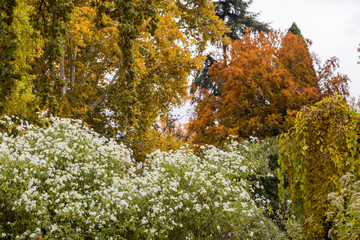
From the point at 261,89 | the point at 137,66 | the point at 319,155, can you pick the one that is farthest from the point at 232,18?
the point at 319,155

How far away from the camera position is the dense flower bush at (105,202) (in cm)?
531

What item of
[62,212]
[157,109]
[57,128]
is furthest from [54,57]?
[157,109]

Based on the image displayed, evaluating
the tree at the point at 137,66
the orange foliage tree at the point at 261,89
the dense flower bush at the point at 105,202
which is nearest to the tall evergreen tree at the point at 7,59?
the dense flower bush at the point at 105,202

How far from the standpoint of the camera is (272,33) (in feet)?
58.0

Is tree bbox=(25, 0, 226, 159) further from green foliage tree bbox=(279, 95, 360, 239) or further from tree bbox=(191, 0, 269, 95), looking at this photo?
tree bbox=(191, 0, 269, 95)

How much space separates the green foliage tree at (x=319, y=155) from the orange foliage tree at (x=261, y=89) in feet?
28.5

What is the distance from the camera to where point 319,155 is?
461 cm

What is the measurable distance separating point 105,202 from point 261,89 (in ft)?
36.7

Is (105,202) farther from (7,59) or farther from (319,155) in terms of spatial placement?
(319,155)

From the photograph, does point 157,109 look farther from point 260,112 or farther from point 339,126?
point 339,126

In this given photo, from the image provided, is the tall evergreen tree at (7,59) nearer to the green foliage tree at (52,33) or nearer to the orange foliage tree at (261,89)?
the green foliage tree at (52,33)

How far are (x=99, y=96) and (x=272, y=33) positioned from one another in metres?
10.4

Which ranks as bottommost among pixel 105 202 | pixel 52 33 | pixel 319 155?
pixel 105 202

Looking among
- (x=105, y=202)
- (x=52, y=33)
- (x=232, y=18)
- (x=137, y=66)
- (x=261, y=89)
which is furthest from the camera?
(x=232, y=18)
